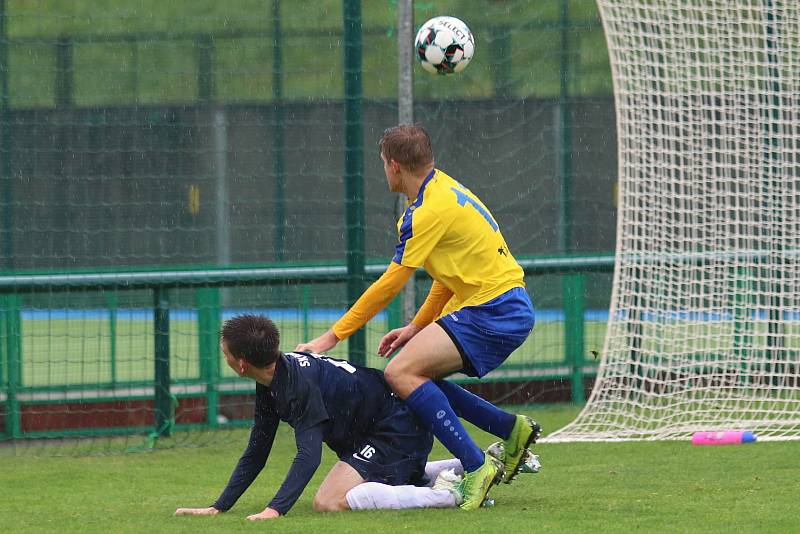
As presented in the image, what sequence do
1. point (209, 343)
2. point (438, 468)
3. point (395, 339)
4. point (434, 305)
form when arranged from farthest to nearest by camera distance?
point (209, 343) < point (434, 305) < point (395, 339) < point (438, 468)

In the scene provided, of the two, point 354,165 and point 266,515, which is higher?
point 354,165

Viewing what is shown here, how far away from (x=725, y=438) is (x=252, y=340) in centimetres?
339

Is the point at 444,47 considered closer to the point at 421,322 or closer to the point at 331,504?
the point at 421,322

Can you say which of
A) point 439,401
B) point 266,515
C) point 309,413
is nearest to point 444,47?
point 439,401

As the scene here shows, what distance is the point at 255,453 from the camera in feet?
17.4

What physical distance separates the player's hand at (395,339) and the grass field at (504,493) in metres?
0.75

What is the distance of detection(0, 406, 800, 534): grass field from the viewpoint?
5.08 metres

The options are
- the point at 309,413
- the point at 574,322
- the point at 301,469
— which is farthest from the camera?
the point at 574,322

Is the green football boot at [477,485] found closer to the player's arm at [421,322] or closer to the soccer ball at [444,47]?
the player's arm at [421,322]

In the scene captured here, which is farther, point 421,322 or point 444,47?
point 444,47

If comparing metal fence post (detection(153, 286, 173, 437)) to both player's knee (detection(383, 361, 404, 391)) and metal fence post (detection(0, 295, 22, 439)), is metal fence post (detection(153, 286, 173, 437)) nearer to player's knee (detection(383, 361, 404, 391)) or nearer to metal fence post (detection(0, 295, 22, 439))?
metal fence post (detection(0, 295, 22, 439))

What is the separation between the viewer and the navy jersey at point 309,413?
16.9ft

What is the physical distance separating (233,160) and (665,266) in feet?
11.0

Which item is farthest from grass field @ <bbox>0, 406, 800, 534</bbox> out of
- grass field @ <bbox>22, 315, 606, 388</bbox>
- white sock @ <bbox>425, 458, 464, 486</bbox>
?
grass field @ <bbox>22, 315, 606, 388</bbox>
